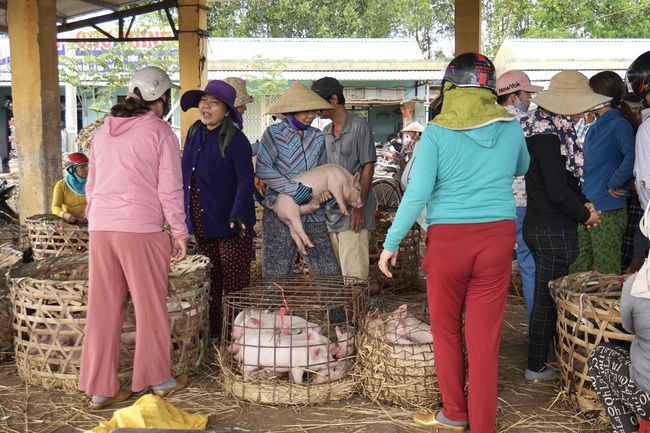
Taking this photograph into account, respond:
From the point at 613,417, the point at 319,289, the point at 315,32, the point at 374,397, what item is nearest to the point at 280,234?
the point at 319,289

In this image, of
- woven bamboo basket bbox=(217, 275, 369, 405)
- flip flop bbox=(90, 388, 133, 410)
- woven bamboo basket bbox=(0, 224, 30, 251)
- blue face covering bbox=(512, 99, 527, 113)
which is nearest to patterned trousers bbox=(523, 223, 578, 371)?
blue face covering bbox=(512, 99, 527, 113)

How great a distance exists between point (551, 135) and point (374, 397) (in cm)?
172

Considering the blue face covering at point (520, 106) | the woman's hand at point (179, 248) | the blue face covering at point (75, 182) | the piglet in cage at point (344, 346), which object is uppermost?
the blue face covering at point (520, 106)

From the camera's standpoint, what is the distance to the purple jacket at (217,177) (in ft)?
14.8

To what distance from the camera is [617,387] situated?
9.18 ft

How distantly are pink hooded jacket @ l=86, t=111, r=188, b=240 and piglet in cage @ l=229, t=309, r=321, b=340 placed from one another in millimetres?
642

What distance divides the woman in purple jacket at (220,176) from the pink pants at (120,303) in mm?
877

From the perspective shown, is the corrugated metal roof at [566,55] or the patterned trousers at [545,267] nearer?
the patterned trousers at [545,267]

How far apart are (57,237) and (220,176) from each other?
2.10m

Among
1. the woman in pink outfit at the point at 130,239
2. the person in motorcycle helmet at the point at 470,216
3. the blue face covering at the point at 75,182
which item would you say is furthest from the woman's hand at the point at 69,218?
the person in motorcycle helmet at the point at 470,216

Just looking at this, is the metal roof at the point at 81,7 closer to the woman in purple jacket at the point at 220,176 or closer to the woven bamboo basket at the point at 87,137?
the woven bamboo basket at the point at 87,137

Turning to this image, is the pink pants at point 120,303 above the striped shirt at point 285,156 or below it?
below

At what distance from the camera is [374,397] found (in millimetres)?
3701

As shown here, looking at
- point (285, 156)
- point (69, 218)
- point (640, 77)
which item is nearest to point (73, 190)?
point (69, 218)
